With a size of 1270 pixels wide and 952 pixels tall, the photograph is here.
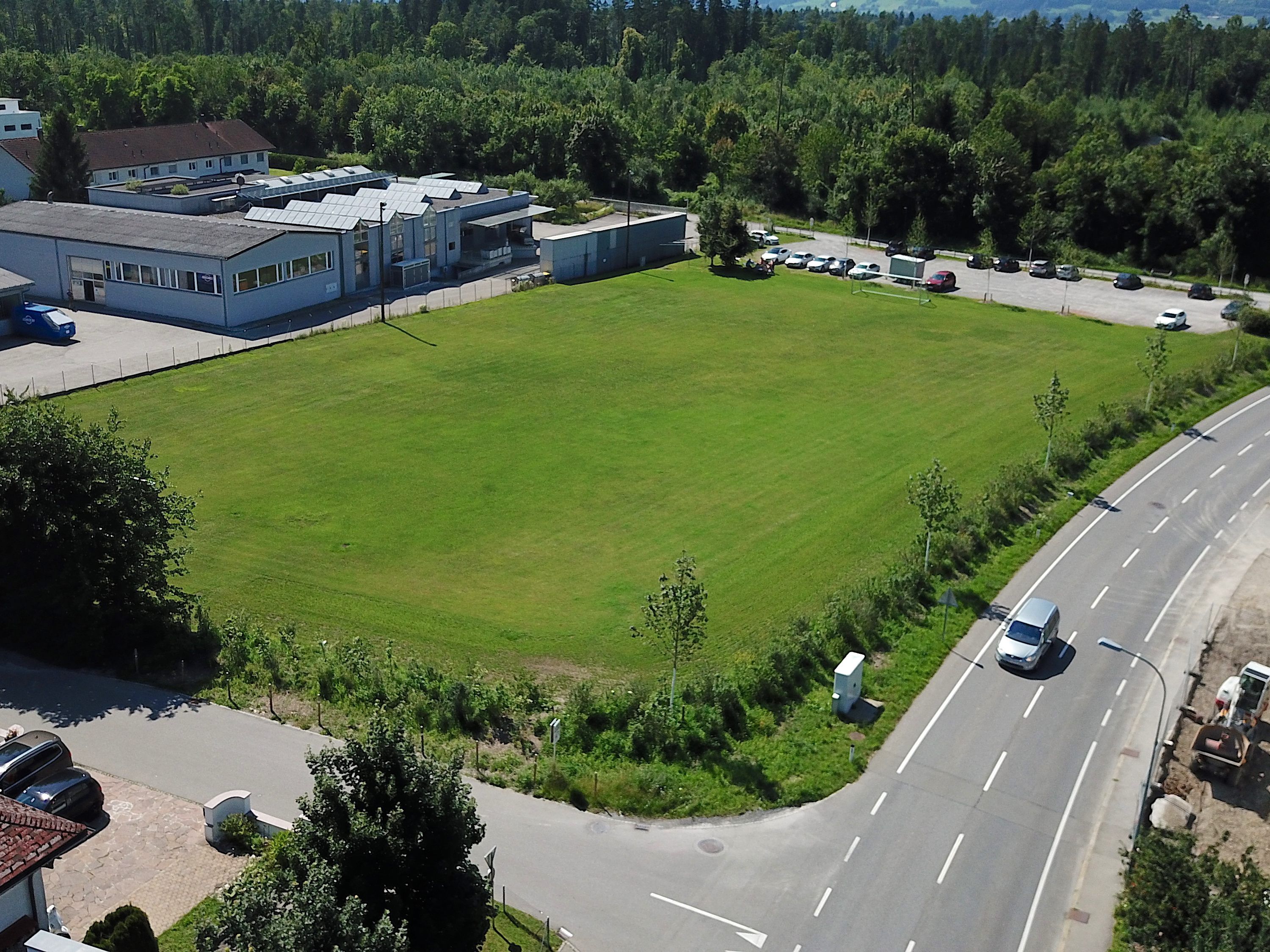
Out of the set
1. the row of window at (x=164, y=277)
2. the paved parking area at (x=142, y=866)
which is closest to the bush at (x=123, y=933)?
the paved parking area at (x=142, y=866)

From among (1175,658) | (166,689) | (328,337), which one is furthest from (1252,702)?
(328,337)

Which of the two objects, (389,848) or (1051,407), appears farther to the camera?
(1051,407)

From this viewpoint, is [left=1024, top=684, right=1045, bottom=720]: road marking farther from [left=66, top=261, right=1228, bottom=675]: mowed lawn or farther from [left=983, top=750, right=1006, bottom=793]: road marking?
[left=66, top=261, right=1228, bottom=675]: mowed lawn

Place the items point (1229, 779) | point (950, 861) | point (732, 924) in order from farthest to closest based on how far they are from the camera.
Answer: point (1229, 779) → point (950, 861) → point (732, 924)

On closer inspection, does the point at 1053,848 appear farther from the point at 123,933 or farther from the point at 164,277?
the point at 164,277

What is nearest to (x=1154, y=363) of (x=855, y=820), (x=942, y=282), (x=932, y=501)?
(x=932, y=501)

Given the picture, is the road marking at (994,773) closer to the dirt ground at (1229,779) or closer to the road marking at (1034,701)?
the road marking at (1034,701)

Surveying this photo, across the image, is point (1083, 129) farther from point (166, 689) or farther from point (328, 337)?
point (166, 689)

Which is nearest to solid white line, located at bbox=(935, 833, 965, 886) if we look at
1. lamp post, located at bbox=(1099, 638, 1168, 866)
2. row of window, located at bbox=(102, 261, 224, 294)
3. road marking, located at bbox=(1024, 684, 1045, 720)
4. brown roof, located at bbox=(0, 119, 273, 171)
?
lamp post, located at bbox=(1099, 638, 1168, 866)
